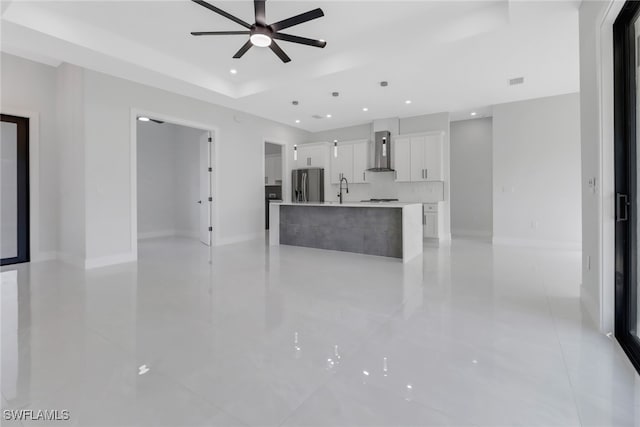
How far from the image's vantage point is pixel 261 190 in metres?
7.05

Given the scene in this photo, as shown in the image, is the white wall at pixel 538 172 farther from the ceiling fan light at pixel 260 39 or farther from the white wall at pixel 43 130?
the white wall at pixel 43 130

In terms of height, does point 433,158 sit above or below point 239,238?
above

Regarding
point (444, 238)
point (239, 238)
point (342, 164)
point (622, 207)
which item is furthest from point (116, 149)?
point (444, 238)

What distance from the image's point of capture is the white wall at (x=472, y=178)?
7449 mm

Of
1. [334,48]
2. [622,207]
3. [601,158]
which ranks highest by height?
[334,48]

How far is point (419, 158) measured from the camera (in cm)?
662

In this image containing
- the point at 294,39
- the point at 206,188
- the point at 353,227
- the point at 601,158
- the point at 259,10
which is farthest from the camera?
the point at 206,188

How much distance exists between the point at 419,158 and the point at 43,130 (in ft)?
22.9

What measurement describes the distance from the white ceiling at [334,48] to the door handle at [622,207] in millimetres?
2065

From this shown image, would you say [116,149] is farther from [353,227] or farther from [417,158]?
[417,158]

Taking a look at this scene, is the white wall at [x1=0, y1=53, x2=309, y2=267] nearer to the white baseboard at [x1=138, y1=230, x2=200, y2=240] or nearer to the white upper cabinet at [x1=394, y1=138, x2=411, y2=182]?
the white baseboard at [x1=138, y1=230, x2=200, y2=240]

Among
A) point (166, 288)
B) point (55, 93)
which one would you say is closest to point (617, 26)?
point (166, 288)

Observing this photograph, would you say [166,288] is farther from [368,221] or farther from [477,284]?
[477,284]

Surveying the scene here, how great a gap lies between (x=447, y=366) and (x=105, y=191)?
5.02m
